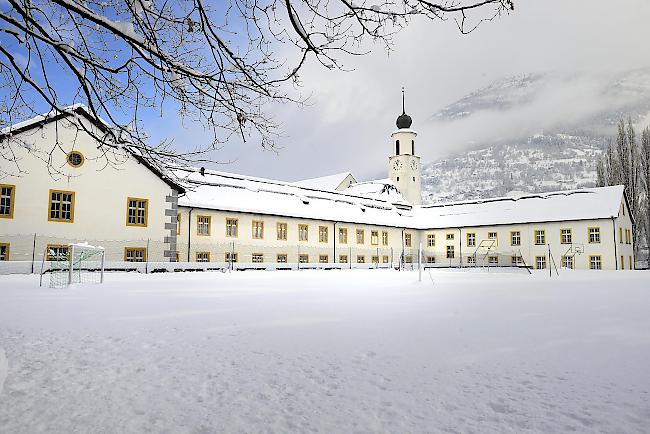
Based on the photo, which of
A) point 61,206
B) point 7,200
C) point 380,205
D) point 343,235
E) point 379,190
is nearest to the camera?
point 7,200

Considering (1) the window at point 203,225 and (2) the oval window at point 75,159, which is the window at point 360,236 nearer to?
(1) the window at point 203,225

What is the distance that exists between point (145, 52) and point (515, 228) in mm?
44309

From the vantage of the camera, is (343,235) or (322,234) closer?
(322,234)

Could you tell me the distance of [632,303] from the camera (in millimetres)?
9562

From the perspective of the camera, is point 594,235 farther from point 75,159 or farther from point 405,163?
point 75,159

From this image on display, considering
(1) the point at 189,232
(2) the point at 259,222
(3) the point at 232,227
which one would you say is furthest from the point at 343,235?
(1) the point at 189,232

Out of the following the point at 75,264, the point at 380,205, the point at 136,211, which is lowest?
the point at 75,264

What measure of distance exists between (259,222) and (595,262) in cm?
2862

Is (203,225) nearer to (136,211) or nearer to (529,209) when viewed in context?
(136,211)

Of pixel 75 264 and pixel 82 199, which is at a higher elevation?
pixel 82 199

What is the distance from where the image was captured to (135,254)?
25.4 m

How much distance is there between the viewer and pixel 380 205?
160 feet

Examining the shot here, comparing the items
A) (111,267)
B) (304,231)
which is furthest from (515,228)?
(111,267)

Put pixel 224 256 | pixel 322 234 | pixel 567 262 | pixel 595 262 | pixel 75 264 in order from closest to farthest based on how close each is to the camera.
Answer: pixel 75 264 → pixel 224 256 → pixel 595 262 → pixel 322 234 → pixel 567 262
